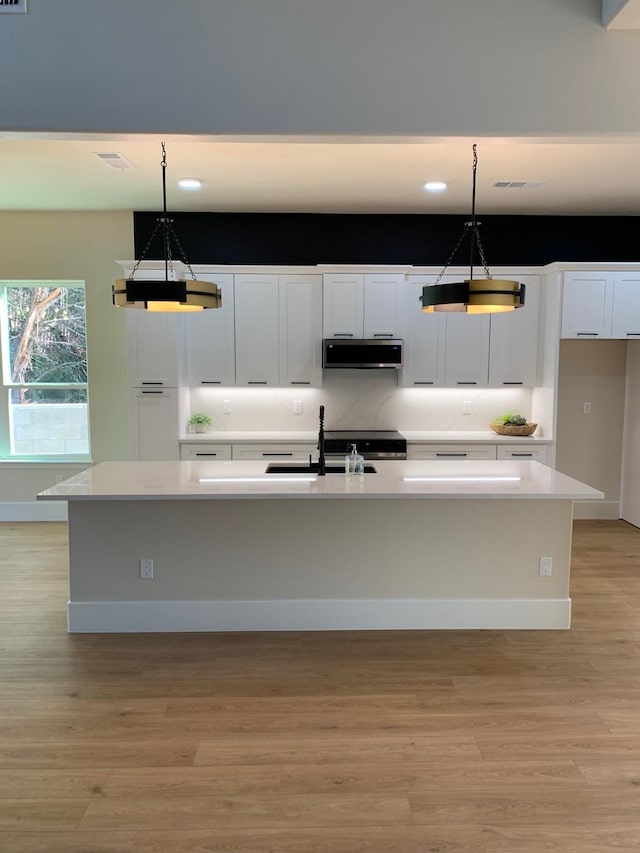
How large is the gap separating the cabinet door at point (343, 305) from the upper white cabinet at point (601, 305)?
1.87m

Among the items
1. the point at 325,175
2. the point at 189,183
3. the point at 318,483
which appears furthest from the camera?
the point at 189,183

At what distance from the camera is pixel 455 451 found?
5.20m

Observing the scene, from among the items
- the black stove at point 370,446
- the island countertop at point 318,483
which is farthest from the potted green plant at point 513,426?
the island countertop at point 318,483

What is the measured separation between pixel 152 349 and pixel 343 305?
1822mm

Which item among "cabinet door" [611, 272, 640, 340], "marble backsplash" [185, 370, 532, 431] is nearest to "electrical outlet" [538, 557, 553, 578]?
"marble backsplash" [185, 370, 532, 431]

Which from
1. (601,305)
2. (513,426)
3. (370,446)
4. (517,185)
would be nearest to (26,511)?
(370,446)

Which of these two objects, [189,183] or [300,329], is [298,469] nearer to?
[300,329]

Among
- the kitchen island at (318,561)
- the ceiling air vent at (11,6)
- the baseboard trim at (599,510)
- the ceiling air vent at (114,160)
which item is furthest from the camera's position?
the baseboard trim at (599,510)

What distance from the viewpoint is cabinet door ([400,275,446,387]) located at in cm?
531

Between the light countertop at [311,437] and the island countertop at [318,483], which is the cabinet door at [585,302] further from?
the island countertop at [318,483]

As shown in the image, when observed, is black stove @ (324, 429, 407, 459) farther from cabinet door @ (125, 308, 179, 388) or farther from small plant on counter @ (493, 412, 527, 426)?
cabinet door @ (125, 308, 179, 388)

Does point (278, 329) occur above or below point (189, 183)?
below

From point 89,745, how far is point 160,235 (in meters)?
4.50

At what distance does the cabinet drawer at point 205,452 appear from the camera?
204 inches
